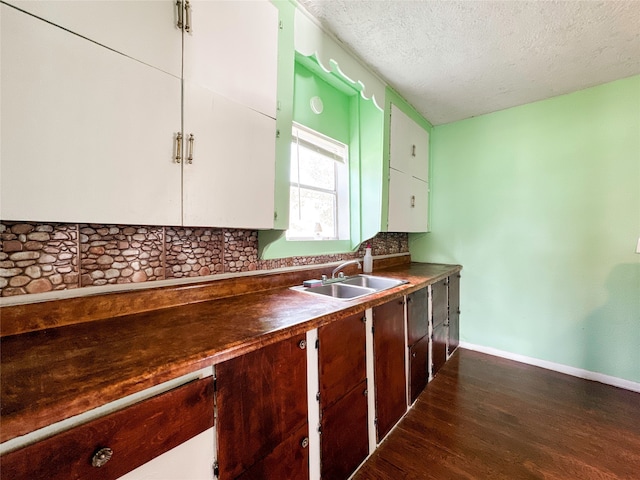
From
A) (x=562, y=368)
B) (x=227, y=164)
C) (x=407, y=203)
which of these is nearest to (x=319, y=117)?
(x=407, y=203)

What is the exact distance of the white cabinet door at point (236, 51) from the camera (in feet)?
3.49

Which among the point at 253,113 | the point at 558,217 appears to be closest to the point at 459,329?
the point at 558,217

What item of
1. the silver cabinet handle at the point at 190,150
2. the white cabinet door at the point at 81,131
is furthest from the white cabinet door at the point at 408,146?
the white cabinet door at the point at 81,131

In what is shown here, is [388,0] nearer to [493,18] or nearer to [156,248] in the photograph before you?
[493,18]

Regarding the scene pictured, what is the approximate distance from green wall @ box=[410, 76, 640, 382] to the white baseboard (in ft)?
0.14

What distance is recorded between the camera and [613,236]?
2.17 metres

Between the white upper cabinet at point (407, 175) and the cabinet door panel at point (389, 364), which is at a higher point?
the white upper cabinet at point (407, 175)

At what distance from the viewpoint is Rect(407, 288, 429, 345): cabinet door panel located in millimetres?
1817

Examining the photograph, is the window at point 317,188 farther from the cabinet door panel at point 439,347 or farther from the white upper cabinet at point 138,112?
the cabinet door panel at point 439,347

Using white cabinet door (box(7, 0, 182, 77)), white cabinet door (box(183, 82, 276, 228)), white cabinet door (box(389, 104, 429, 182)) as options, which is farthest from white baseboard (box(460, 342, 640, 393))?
white cabinet door (box(7, 0, 182, 77))

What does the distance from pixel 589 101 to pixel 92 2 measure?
3.45 m

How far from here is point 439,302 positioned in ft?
7.71

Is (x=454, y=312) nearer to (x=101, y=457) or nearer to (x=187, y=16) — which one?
(x=101, y=457)

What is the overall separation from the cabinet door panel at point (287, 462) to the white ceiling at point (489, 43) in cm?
218
